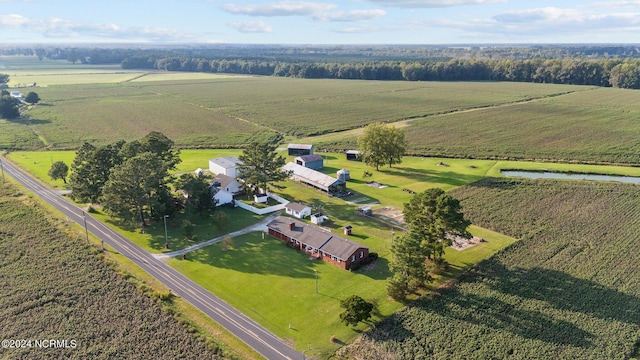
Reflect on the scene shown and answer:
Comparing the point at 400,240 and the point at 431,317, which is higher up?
the point at 400,240

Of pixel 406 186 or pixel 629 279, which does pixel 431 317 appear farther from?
pixel 406 186

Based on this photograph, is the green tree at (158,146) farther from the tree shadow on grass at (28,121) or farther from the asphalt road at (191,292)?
the tree shadow on grass at (28,121)

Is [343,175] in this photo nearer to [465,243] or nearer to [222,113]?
[465,243]

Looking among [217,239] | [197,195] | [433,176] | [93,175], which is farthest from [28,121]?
[433,176]

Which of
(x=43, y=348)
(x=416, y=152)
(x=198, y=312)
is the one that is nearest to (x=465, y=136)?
(x=416, y=152)

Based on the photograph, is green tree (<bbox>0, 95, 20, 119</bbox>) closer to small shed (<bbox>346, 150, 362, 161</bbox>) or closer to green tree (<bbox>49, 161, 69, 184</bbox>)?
green tree (<bbox>49, 161, 69, 184</bbox>)

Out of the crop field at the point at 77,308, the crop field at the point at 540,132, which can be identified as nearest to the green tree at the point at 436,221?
the crop field at the point at 77,308

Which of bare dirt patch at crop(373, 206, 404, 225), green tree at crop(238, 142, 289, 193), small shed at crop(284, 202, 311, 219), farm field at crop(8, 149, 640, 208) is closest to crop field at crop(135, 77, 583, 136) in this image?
farm field at crop(8, 149, 640, 208)
